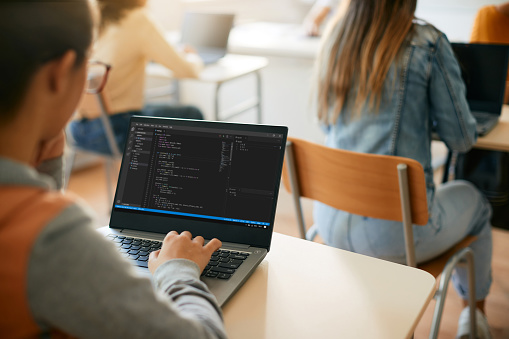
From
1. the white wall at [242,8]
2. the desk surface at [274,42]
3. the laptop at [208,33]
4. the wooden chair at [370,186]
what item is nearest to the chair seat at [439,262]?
the wooden chair at [370,186]

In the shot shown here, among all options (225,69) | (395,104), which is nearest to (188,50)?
(225,69)

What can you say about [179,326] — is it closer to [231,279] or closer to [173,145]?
[231,279]

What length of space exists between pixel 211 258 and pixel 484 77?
1.29 metres

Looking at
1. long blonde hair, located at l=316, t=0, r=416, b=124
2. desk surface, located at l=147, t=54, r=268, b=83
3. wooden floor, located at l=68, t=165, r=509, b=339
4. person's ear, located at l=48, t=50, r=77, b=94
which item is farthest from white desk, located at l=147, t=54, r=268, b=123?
person's ear, located at l=48, t=50, r=77, b=94

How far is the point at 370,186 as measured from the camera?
1.27 meters

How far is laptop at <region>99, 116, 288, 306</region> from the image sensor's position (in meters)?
0.90

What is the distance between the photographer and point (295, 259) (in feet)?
2.93

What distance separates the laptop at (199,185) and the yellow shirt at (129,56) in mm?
1426

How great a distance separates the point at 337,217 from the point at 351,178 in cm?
22

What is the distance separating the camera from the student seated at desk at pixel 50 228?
1.51 ft

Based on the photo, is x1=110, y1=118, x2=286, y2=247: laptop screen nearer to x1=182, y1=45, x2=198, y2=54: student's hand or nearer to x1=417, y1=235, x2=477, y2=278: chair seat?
x1=417, y1=235, x2=477, y2=278: chair seat

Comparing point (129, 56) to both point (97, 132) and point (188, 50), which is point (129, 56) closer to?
point (97, 132)

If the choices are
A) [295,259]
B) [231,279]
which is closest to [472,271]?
[295,259]

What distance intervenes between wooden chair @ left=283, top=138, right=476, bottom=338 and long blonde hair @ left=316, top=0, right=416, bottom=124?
224 mm
